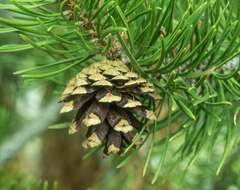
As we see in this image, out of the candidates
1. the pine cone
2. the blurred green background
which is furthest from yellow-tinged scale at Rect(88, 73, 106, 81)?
the blurred green background

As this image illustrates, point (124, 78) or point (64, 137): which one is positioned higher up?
point (124, 78)

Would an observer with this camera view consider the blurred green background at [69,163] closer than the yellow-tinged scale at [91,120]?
No

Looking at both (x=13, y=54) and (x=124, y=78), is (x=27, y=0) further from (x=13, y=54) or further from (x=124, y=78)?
(x=13, y=54)

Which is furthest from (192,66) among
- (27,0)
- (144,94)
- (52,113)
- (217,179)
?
(52,113)

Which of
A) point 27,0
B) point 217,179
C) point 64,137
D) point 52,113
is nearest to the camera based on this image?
point 27,0

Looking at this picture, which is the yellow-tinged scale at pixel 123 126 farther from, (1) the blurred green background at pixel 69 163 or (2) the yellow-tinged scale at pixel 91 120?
(1) the blurred green background at pixel 69 163

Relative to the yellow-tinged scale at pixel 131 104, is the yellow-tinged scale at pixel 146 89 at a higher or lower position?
higher

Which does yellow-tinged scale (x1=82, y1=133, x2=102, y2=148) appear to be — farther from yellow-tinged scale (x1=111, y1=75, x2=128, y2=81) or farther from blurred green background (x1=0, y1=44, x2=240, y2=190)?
blurred green background (x1=0, y1=44, x2=240, y2=190)

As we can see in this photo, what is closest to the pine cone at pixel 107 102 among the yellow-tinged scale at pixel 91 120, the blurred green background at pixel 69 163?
the yellow-tinged scale at pixel 91 120

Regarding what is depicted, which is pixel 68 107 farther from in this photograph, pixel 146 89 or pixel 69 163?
pixel 69 163
